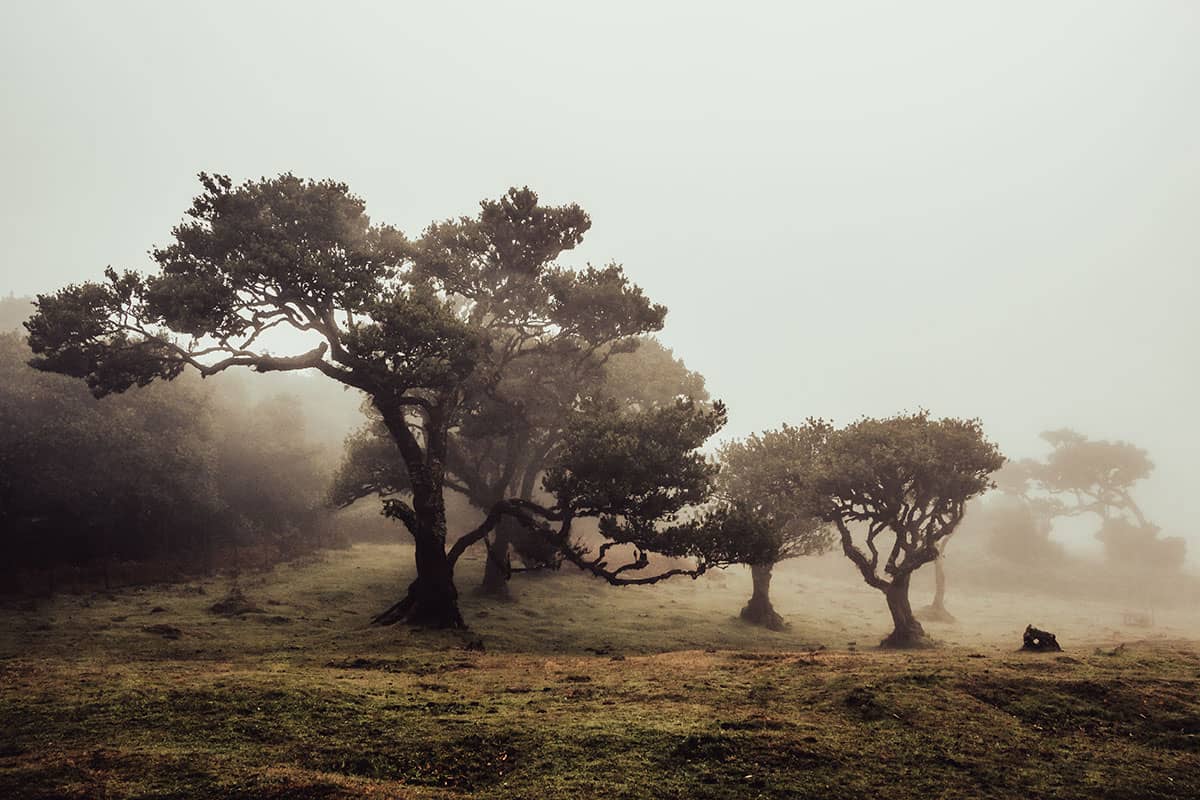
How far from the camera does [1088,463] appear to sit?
77.8 metres

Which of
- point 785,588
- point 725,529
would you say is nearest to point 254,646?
point 725,529

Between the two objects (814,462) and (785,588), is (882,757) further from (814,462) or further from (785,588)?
(785,588)

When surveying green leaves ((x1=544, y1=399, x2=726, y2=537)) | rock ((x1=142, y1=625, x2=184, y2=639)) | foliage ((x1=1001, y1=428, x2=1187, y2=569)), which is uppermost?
foliage ((x1=1001, y1=428, x2=1187, y2=569))

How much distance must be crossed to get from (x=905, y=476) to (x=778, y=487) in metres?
7.23

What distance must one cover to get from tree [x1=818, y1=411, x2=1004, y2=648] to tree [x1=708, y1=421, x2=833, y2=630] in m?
1.99

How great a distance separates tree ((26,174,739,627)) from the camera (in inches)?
917

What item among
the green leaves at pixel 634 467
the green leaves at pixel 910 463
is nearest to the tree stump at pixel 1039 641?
the green leaves at pixel 910 463

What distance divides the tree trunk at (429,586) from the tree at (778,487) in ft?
52.4

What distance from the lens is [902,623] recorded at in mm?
30406

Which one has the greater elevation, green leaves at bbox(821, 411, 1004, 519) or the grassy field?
green leaves at bbox(821, 411, 1004, 519)

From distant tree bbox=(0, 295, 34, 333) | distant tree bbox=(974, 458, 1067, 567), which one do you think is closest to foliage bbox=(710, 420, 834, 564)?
distant tree bbox=(974, 458, 1067, 567)

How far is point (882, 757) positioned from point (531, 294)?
24.8m

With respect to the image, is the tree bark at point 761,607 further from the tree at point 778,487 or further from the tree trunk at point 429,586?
the tree trunk at point 429,586

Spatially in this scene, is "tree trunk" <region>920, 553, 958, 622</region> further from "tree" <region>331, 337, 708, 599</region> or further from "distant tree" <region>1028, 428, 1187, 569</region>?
"distant tree" <region>1028, 428, 1187, 569</region>
